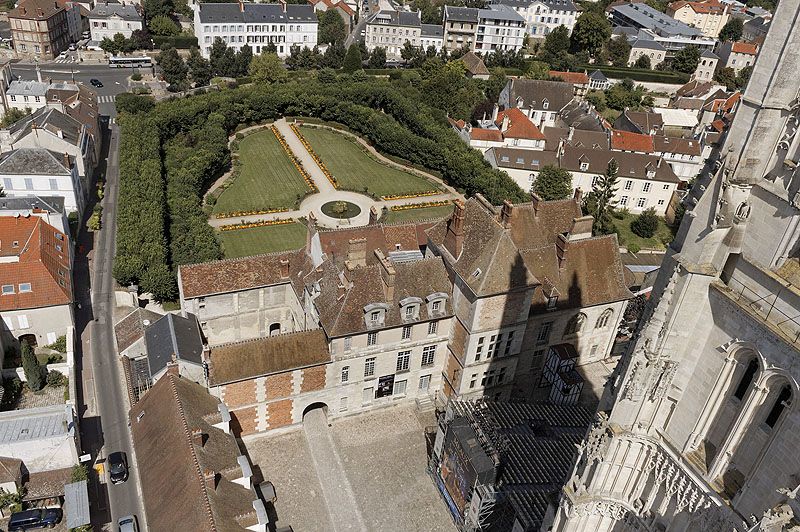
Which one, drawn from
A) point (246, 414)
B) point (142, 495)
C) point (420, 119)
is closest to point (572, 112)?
point (420, 119)

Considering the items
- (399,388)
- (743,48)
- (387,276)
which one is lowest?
Result: (399,388)

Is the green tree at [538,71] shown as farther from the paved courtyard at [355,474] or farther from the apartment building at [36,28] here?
the apartment building at [36,28]

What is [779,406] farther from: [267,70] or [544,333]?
[267,70]

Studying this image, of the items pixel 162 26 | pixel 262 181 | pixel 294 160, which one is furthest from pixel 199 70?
pixel 262 181

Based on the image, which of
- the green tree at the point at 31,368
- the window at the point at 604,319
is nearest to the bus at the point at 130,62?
the green tree at the point at 31,368

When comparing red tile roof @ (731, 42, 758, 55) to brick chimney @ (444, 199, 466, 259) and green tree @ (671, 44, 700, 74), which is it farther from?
brick chimney @ (444, 199, 466, 259)

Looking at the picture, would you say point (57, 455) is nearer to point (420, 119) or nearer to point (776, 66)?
point (776, 66)
